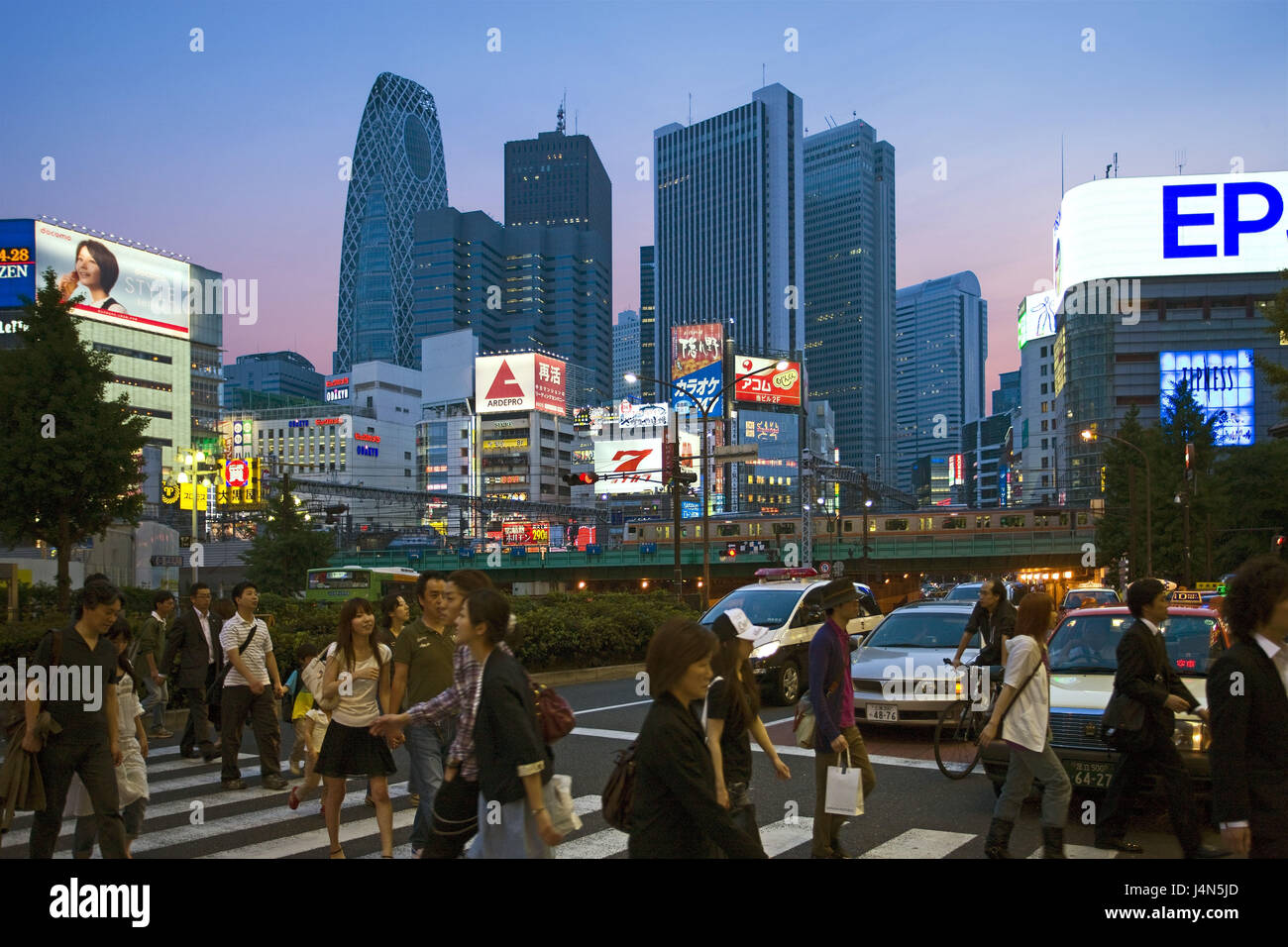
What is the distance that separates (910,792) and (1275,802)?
547 centimetres

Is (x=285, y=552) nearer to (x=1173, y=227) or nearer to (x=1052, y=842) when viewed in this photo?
(x=1052, y=842)

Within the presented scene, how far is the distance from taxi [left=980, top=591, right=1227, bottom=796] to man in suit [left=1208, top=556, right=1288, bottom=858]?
2701 mm

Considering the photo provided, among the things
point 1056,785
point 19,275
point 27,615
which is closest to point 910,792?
point 1056,785

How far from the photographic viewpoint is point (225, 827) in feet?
27.6

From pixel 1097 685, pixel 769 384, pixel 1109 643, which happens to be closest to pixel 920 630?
pixel 1109 643

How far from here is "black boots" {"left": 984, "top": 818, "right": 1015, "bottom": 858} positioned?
666 centimetres

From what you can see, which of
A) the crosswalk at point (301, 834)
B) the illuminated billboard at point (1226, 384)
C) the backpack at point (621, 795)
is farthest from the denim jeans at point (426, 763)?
the illuminated billboard at point (1226, 384)

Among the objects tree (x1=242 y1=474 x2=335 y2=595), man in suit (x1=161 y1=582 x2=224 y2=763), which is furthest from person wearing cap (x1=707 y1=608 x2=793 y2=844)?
tree (x1=242 y1=474 x2=335 y2=595)

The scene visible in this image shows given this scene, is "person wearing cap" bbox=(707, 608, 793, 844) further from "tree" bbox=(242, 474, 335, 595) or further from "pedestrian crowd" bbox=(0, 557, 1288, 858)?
"tree" bbox=(242, 474, 335, 595)

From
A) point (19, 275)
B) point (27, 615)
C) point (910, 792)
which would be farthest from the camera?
point (19, 275)

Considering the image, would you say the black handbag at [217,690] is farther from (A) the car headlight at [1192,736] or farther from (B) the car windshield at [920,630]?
(A) the car headlight at [1192,736]

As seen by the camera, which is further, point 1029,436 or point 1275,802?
point 1029,436
